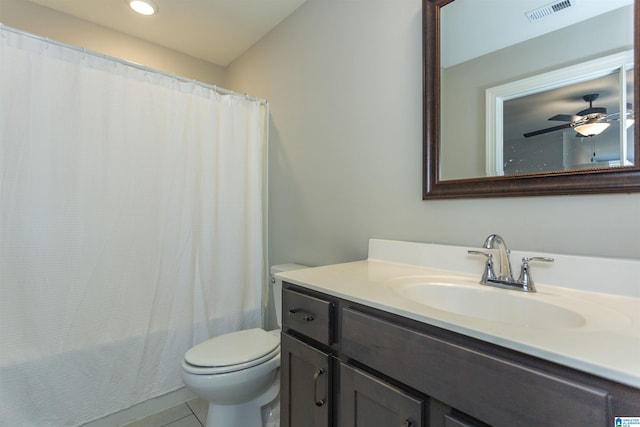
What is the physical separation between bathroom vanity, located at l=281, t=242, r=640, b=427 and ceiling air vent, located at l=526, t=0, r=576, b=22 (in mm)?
854

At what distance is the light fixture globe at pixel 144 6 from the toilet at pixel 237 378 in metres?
2.12

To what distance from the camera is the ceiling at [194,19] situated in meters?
1.88

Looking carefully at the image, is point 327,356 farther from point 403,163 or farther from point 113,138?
point 113,138

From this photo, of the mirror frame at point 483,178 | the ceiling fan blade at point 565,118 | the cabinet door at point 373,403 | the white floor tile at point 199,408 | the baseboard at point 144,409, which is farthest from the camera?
the white floor tile at point 199,408

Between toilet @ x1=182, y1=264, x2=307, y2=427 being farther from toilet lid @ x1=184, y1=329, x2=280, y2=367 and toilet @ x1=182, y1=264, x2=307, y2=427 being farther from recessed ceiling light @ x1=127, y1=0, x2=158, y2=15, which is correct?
recessed ceiling light @ x1=127, y1=0, x2=158, y2=15

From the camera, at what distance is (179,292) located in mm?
1697

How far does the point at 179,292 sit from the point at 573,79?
2.02 metres

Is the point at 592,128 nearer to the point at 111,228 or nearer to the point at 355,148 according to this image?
the point at 355,148

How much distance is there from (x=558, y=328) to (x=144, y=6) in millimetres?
2663

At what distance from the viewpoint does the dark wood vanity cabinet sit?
0.49 metres

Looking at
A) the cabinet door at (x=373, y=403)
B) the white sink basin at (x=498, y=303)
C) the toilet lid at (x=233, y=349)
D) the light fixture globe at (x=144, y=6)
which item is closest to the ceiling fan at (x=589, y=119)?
the white sink basin at (x=498, y=303)

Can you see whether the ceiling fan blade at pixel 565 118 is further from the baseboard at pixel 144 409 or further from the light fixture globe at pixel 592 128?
the baseboard at pixel 144 409

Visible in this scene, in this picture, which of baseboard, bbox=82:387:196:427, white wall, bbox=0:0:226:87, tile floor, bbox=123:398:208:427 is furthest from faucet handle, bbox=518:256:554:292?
white wall, bbox=0:0:226:87

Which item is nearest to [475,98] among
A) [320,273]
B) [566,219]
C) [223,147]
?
[566,219]
